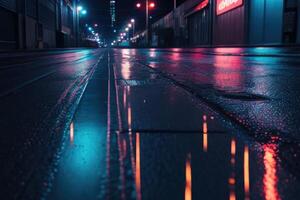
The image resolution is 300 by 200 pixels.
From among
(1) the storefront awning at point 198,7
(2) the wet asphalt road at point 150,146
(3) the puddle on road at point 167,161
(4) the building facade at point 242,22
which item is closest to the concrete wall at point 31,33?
(4) the building facade at point 242,22

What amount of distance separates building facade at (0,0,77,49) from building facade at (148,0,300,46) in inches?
559

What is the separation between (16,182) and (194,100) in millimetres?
1925

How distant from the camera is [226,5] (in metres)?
29.1

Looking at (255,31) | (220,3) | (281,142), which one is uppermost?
(220,3)

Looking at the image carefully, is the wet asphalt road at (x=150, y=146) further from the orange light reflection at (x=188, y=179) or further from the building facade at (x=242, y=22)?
the building facade at (x=242, y=22)

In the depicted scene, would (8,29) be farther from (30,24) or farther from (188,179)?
(188,179)

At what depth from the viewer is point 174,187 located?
3.80ft

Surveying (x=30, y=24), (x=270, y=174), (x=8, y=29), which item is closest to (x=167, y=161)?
(x=270, y=174)

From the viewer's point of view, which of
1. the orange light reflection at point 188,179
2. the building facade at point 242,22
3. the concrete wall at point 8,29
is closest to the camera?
the orange light reflection at point 188,179

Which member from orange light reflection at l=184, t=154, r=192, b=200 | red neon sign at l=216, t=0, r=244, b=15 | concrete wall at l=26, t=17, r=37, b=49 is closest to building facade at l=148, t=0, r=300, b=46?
red neon sign at l=216, t=0, r=244, b=15

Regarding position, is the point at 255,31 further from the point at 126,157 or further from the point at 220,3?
the point at 126,157

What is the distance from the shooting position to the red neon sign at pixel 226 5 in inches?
1018

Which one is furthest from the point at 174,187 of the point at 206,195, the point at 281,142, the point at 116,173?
the point at 281,142

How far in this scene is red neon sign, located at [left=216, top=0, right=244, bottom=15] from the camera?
25.9 metres
